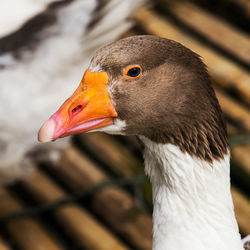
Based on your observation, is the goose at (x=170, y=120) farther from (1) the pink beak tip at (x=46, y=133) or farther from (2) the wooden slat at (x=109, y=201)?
(2) the wooden slat at (x=109, y=201)

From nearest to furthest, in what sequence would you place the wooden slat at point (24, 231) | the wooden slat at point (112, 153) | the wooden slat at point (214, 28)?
the wooden slat at point (24, 231) < the wooden slat at point (112, 153) < the wooden slat at point (214, 28)

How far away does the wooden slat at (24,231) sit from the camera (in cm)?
183

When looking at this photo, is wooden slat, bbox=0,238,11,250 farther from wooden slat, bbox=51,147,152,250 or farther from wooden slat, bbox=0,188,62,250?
wooden slat, bbox=51,147,152,250

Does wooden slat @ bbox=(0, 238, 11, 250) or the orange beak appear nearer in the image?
the orange beak

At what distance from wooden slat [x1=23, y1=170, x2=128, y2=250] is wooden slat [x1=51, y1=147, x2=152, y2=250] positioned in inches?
1.8

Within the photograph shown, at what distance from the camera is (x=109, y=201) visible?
192 centimetres

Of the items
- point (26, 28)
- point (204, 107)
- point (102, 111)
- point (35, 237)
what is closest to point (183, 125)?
point (204, 107)

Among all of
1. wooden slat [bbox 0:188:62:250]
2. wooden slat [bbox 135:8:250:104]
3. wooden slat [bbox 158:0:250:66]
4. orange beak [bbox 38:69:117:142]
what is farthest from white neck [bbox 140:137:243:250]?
wooden slat [bbox 158:0:250:66]

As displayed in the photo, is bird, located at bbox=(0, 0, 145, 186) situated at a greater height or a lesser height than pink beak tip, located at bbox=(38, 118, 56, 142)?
greater

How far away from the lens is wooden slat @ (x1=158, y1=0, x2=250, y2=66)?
7.26 ft

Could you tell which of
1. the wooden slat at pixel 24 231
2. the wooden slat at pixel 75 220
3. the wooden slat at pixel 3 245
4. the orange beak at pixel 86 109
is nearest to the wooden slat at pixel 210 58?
the wooden slat at pixel 75 220

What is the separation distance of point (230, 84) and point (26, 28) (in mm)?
940

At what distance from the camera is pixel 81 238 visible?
1820mm

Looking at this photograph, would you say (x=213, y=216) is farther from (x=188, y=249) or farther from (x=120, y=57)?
(x=120, y=57)
